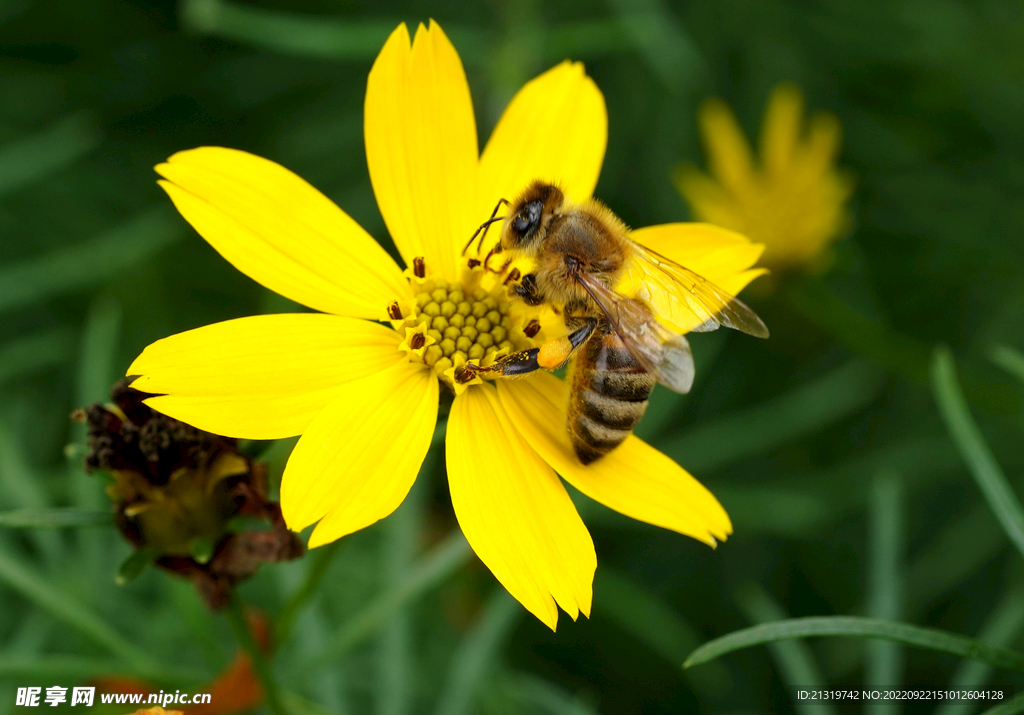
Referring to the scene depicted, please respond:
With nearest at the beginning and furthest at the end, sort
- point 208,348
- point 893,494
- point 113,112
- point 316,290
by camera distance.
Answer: point 208,348, point 316,290, point 893,494, point 113,112

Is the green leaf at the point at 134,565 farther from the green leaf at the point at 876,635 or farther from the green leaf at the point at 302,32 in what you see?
the green leaf at the point at 302,32

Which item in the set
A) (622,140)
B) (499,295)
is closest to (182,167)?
(499,295)

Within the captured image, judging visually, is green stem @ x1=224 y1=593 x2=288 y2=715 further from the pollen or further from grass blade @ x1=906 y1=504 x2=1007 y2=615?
grass blade @ x1=906 y1=504 x2=1007 y2=615

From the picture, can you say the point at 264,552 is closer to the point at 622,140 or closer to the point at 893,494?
the point at 893,494

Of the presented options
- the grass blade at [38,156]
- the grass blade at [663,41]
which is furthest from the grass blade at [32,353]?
Answer: the grass blade at [663,41]

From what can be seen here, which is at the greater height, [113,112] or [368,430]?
[368,430]

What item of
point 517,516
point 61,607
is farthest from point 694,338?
point 61,607

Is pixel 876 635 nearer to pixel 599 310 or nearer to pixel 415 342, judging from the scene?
pixel 599 310
